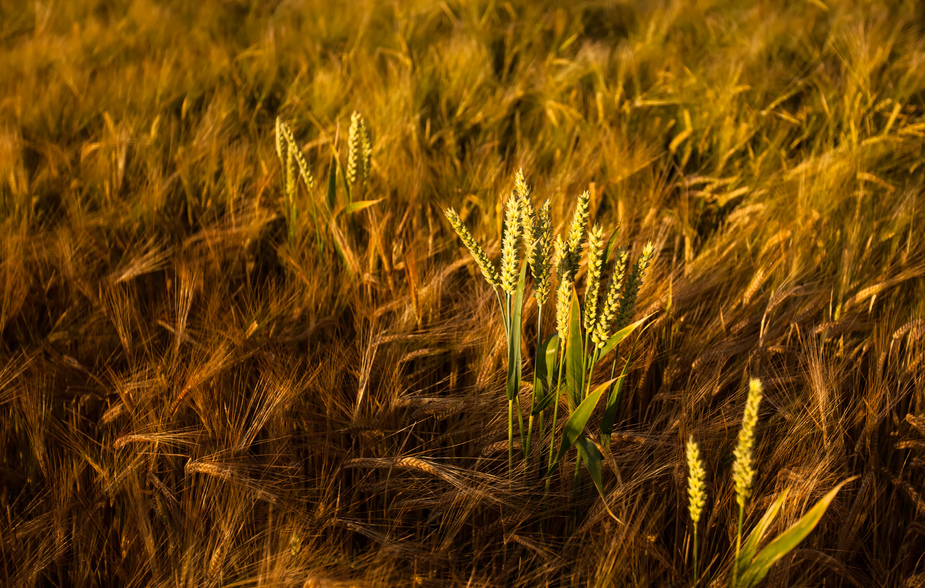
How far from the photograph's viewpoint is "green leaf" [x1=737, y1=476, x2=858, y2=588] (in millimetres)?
586

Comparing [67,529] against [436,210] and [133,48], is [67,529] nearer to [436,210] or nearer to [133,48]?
[436,210]

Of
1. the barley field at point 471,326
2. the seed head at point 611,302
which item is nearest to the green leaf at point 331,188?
the barley field at point 471,326

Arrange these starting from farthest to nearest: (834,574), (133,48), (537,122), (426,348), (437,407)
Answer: (133,48) < (537,122) < (426,348) < (437,407) < (834,574)

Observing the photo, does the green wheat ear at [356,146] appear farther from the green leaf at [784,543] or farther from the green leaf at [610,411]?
the green leaf at [784,543]

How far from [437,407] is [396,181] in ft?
2.31

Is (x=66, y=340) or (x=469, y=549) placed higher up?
(x=66, y=340)

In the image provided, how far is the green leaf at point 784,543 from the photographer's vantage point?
59cm

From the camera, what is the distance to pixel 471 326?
1069 mm

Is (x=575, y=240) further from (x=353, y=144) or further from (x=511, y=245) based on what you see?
(x=353, y=144)

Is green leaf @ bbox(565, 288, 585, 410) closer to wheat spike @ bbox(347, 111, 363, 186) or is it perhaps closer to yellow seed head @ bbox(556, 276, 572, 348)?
yellow seed head @ bbox(556, 276, 572, 348)

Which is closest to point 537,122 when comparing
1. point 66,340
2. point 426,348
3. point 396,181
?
point 396,181

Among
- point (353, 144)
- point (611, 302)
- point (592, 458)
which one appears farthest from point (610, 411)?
point (353, 144)

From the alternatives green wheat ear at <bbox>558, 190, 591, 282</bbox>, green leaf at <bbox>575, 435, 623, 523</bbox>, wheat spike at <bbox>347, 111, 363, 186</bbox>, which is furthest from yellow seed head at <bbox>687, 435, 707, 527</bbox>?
wheat spike at <bbox>347, 111, 363, 186</bbox>

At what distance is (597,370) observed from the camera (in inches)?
39.2
